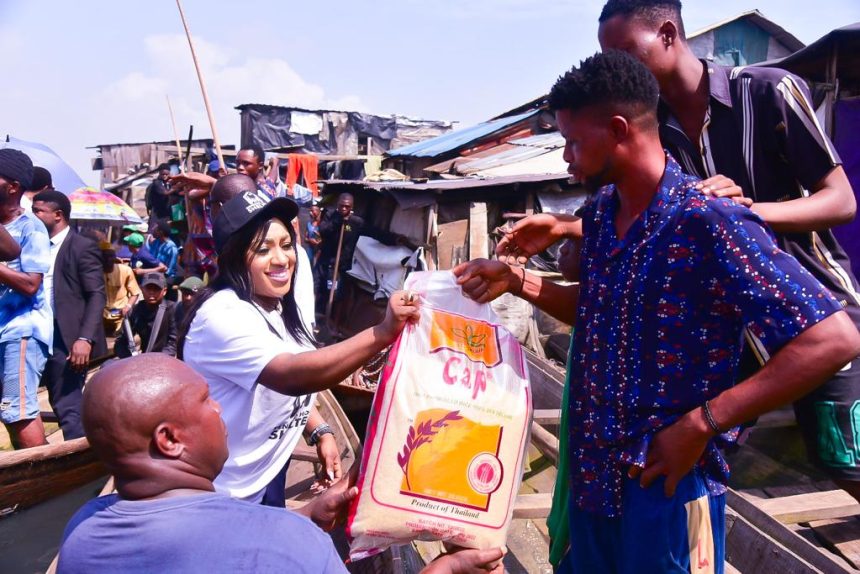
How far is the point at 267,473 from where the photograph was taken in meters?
2.06

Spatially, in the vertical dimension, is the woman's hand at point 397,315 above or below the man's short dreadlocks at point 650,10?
below

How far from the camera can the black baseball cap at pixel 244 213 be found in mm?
1957

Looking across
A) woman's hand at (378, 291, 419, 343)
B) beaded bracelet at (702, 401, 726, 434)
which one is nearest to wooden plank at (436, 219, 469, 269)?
woman's hand at (378, 291, 419, 343)

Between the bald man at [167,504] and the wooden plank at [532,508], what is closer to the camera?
the bald man at [167,504]

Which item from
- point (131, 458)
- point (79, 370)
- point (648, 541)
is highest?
point (131, 458)

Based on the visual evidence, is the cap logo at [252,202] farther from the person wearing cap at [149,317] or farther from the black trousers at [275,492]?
the person wearing cap at [149,317]

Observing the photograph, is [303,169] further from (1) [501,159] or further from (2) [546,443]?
(2) [546,443]

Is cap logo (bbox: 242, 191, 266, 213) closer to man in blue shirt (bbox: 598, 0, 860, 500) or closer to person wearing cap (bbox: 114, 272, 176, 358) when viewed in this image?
man in blue shirt (bbox: 598, 0, 860, 500)

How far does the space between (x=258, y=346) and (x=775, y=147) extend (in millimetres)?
1562

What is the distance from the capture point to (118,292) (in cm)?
629

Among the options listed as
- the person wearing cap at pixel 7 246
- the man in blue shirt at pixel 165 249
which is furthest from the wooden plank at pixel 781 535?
the man in blue shirt at pixel 165 249

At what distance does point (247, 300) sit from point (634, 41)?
1390mm

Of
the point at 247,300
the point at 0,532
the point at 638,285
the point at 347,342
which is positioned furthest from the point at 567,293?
the point at 0,532

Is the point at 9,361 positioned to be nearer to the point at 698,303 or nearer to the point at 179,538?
the point at 179,538
